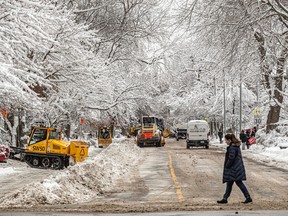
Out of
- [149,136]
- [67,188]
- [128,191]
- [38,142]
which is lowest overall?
[128,191]

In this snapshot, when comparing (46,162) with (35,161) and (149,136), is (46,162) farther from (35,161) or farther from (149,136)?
(149,136)

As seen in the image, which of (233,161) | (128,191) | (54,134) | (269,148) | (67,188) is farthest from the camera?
(269,148)

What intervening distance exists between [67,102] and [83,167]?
1565 centimetres

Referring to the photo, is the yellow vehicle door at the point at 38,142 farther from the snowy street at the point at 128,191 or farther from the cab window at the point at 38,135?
the snowy street at the point at 128,191

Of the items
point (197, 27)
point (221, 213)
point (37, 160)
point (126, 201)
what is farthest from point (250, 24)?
point (221, 213)

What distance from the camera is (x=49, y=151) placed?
27.8 meters

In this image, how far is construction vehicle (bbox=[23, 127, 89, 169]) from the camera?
2758 cm

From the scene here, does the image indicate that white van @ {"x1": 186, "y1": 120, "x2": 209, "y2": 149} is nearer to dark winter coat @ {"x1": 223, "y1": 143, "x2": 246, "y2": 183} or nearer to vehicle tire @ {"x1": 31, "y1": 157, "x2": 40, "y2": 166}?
vehicle tire @ {"x1": 31, "y1": 157, "x2": 40, "y2": 166}

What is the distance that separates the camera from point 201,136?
54.9m

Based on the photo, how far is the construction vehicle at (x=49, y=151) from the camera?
27.6m

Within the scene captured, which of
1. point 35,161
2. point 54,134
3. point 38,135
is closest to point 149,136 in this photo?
point 54,134

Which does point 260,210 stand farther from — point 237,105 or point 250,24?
point 237,105

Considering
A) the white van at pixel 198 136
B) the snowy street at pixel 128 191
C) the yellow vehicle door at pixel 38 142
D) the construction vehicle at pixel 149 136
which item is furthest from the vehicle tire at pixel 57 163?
the construction vehicle at pixel 149 136

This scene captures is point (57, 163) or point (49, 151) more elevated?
point (49, 151)
